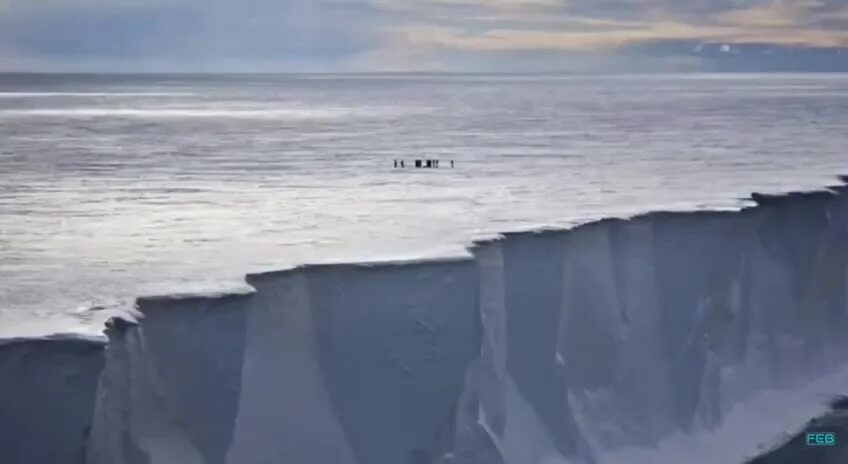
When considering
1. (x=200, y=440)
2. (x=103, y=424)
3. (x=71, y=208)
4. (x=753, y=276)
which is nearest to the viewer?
(x=103, y=424)

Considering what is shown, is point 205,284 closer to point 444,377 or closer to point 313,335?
point 313,335

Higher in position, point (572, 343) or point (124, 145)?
point (124, 145)

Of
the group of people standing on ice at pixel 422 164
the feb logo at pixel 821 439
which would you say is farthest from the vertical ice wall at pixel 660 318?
the group of people standing on ice at pixel 422 164

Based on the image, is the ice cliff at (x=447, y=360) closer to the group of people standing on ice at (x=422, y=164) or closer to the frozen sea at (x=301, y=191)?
the frozen sea at (x=301, y=191)

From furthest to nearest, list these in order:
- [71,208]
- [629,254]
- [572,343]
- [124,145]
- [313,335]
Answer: [124,145] → [71,208] → [629,254] → [572,343] → [313,335]

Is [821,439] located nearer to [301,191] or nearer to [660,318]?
[660,318]

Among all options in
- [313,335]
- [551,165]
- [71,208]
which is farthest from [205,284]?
[551,165]

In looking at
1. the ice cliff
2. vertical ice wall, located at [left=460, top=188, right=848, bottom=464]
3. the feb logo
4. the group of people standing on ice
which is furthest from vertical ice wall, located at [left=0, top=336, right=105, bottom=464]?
the group of people standing on ice
